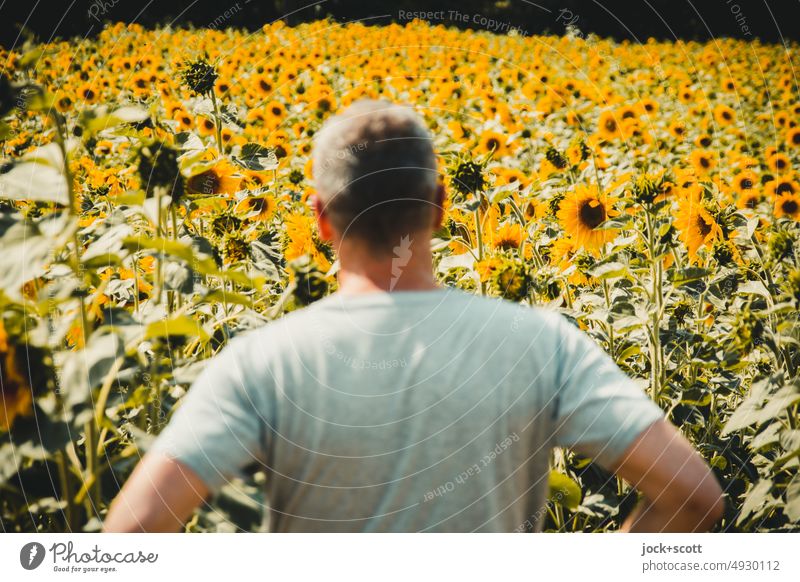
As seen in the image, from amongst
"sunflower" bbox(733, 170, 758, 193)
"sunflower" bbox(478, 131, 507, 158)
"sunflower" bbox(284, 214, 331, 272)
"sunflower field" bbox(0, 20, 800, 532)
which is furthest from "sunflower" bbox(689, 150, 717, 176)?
"sunflower" bbox(284, 214, 331, 272)

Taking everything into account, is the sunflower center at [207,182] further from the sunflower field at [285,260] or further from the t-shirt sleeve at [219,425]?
the t-shirt sleeve at [219,425]

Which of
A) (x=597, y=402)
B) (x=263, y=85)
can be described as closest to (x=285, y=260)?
(x=597, y=402)

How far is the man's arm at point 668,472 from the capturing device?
0.93 meters

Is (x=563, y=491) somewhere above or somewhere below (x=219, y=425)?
below

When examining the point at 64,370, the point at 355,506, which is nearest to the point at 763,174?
the point at 355,506

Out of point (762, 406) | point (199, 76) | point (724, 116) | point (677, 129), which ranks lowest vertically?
point (762, 406)

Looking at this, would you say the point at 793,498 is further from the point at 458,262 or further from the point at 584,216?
the point at 584,216

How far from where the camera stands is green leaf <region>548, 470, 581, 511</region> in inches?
54.4

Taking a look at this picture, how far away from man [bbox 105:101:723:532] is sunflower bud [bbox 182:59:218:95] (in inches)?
39.8

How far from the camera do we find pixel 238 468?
93cm

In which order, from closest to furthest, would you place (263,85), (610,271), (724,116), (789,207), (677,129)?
(610,271)
(789,207)
(263,85)
(677,129)
(724,116)

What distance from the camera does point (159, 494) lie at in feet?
2.84
